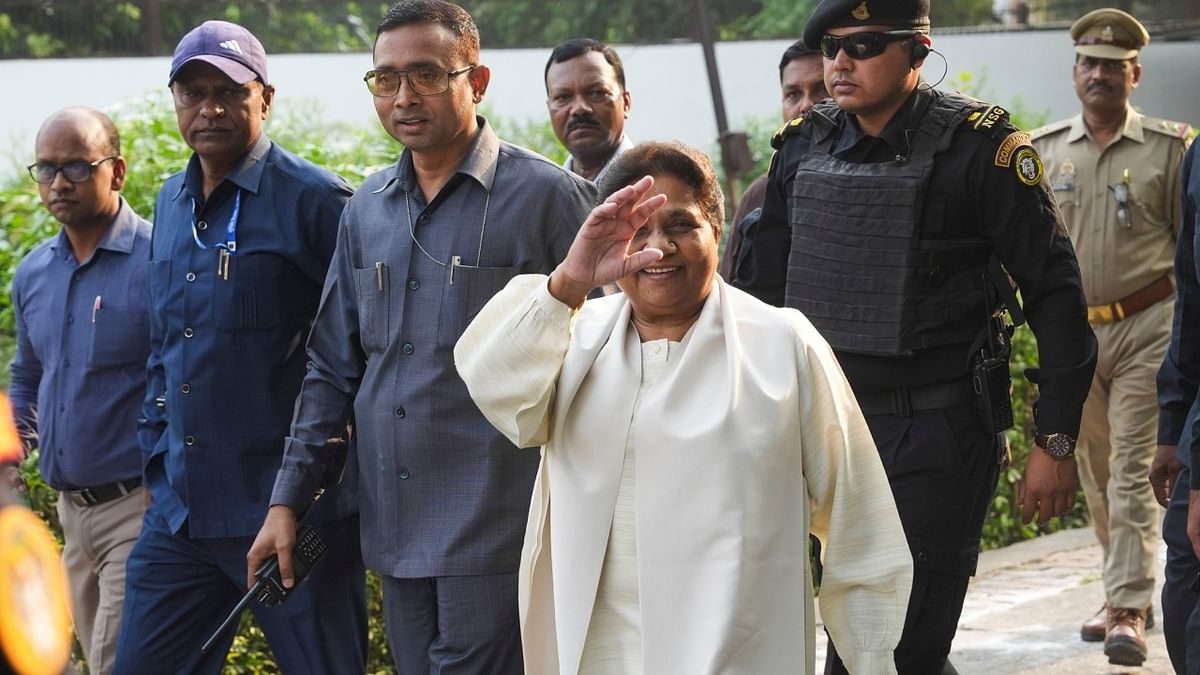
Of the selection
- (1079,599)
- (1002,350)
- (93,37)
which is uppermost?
(93,37)

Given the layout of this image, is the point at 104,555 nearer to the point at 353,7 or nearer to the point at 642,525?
the point at 642,525

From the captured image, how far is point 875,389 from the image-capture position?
16.3 feet

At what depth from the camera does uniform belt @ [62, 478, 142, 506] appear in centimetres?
617

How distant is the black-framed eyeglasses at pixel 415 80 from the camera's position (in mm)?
4879

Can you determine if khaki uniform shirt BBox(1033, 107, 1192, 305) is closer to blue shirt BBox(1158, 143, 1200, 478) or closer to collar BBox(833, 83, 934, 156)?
blue shirt BBox(1158, 143, 1200, 478)

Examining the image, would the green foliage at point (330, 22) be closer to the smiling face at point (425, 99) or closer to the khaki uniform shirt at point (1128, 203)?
the khaki uniform shirt at point (1128, 203)

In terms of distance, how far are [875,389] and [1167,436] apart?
959 millimetres

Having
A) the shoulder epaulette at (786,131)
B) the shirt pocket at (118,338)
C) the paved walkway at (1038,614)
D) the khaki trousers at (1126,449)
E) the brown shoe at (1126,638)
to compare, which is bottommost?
the paved walkway at (1038,614)

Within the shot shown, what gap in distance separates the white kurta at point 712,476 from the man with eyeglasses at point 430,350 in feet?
2.22

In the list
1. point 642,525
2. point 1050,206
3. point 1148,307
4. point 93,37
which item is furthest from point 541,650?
point 93,37

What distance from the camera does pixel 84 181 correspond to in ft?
20.7

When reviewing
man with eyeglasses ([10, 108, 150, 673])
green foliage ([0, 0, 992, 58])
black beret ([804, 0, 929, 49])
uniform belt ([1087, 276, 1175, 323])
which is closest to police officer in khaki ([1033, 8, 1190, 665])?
uniform belt ([1087, 276, 1175, 323])

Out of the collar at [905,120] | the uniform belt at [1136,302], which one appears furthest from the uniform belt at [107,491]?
the uniform belt at [1136,302]

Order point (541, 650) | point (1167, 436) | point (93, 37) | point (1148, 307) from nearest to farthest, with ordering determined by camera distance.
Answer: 1. point (541, 650)
2. point (1167, 436)
3. point (1148, 307)
4. point (93, 37)
